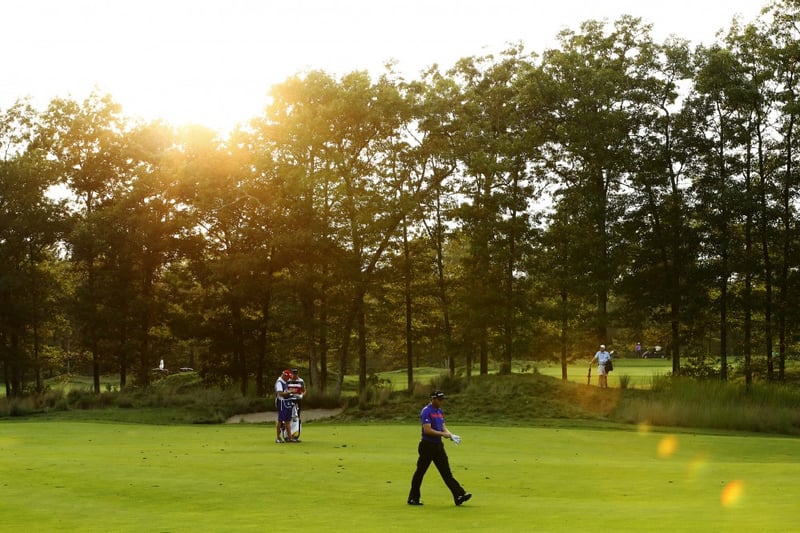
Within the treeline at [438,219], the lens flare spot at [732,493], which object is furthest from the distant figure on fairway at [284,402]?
the treeline at [438,219]

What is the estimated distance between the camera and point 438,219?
58656 mm

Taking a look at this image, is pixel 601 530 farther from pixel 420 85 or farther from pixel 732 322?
pixel 420 85

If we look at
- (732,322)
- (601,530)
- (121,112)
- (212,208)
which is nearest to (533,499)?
(601,530)

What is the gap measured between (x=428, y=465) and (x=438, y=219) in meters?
42.1

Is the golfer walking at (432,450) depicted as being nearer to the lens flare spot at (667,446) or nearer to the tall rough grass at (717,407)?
the lens flare spot at (667,446)

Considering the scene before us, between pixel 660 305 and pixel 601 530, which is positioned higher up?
pixel 660 305

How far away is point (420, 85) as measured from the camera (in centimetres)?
6031

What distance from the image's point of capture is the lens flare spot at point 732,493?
1666 centimetres

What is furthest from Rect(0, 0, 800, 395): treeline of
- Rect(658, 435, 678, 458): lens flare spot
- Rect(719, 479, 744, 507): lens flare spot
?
Rect(719, 479, 744, 507): lens flare spot

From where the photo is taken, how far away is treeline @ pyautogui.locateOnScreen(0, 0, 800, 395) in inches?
2090

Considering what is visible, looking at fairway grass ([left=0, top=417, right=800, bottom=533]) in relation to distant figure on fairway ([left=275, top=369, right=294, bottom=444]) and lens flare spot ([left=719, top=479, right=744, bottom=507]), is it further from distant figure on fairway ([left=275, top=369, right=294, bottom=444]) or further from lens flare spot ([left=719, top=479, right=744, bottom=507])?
distant figure on fairway ([left=275, top=369, right=294, bottom=444])

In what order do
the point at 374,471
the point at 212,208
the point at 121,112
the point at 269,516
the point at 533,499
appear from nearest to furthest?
the point at 269,516
the point at 533,499
the point at 374,471
the point at 212,208
the point at 121,112

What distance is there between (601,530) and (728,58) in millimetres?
44424

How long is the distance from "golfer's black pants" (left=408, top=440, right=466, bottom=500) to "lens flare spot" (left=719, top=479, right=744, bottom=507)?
4569 millimetres
